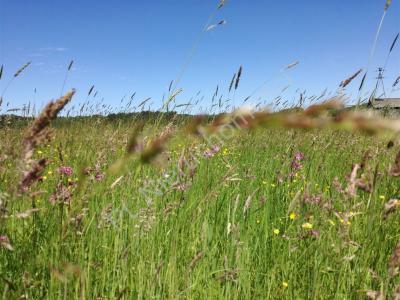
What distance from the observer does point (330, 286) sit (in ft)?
5.68

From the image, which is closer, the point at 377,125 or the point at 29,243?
the point at 377,125

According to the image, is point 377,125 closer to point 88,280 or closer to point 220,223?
point 88,280

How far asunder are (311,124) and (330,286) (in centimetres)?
162

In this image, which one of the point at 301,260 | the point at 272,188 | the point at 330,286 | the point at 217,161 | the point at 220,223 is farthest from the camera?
the point at 217,161

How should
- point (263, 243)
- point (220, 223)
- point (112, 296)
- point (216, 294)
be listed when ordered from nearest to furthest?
point (112, 296) < point (216, 294) < point (263, 243) < point (220, 223)

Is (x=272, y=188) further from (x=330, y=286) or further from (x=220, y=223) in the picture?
(x=330, y=286)

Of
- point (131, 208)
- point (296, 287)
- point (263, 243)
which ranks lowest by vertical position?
point (296, 287)

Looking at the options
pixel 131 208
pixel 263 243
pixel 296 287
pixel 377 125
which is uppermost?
pixel 377 125

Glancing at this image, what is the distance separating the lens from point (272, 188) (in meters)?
3.06

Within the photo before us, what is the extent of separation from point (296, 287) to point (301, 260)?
0.18 metres

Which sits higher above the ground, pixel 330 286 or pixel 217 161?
pixel 217 161

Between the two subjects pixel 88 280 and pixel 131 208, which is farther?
pixel 131 208

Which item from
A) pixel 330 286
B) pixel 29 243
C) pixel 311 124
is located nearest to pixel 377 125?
pixel 311 124

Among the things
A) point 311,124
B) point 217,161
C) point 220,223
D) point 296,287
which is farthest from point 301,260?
point 217,161
